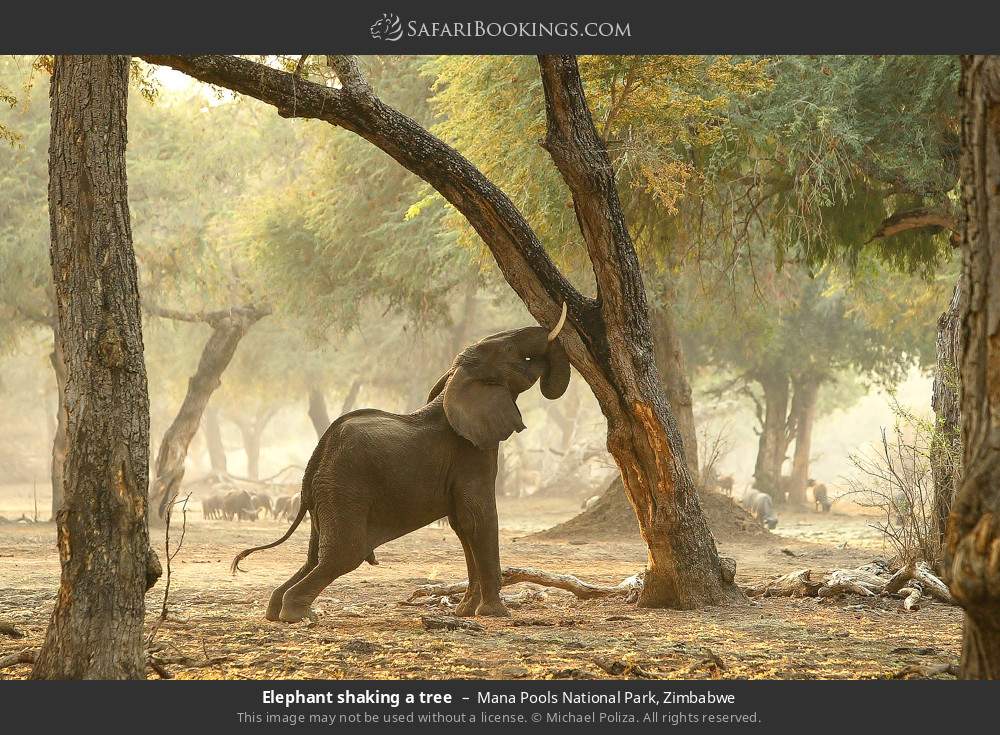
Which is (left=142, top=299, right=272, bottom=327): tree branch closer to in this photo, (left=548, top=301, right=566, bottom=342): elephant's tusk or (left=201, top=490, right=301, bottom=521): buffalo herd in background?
(left=201, top=490, right=301, bottom=521): buffalo herd in background

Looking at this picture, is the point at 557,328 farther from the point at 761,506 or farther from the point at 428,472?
the point at 761,506

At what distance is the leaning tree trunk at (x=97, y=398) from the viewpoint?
504cm

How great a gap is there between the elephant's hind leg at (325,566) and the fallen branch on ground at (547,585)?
6.13 ft

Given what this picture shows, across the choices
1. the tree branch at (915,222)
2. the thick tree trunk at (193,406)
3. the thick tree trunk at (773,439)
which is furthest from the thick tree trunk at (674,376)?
the thick tree trunk at (773,439)

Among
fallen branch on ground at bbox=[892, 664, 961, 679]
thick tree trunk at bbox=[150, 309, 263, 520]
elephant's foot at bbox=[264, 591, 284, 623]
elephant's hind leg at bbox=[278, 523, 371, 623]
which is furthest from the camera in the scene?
thick tree trunk at bbox=[150, 309, 263, 520]

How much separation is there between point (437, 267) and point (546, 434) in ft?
137

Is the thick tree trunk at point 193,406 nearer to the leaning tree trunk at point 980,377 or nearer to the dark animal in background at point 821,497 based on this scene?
the dark animal in background at point 821,497

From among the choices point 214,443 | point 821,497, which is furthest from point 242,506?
point 214,443

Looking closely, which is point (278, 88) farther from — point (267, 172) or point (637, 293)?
point (267, 172)

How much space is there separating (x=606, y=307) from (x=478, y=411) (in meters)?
1.30

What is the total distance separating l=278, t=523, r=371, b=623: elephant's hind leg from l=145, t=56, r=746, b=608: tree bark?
2.21 m

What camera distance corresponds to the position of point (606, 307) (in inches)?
341

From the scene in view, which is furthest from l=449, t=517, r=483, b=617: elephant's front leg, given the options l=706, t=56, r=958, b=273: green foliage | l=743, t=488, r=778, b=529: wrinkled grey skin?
l=743, t=488, r=778, b=529: wrinkled grey skin

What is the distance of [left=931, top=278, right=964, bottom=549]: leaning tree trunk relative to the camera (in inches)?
381
